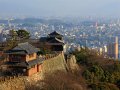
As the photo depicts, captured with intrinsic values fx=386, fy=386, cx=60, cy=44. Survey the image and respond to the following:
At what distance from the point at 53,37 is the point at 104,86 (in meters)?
7.19

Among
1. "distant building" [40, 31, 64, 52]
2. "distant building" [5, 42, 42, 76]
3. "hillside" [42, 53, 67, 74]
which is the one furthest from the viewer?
"distant building" [40, 31, 64, 52]

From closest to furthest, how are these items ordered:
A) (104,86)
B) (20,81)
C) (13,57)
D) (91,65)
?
(20,81) → (13,57) → (104,86) → (91,65)

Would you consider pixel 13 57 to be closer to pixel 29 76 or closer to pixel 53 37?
pixel 29 76

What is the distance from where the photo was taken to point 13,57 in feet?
64.1

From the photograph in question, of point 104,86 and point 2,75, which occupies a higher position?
point 2,75

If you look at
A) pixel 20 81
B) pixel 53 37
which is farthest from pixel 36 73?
pixel 53 37

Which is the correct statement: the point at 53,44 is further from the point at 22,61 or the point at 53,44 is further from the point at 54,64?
the point at 22,61

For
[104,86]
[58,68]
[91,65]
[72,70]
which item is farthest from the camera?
[91,65]

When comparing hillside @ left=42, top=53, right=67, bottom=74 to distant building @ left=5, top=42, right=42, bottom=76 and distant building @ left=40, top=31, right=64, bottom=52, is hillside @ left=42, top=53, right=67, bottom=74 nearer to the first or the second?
distant building @ left=40, top=31, right=64, bottom=52

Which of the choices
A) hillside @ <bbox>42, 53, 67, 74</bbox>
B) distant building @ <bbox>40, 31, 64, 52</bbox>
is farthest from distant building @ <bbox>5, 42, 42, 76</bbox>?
distant building @ <bbox>40, 31, 64, 52</bbox>

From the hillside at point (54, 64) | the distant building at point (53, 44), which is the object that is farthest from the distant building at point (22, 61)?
the distant building at point (53, 44)

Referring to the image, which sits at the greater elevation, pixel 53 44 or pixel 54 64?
pixel 53 44

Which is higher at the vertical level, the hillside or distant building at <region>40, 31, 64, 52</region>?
distant building at <region>40, 31, 64, 52</region>

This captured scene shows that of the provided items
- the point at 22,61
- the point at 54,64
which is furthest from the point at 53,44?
the point at 22,61
